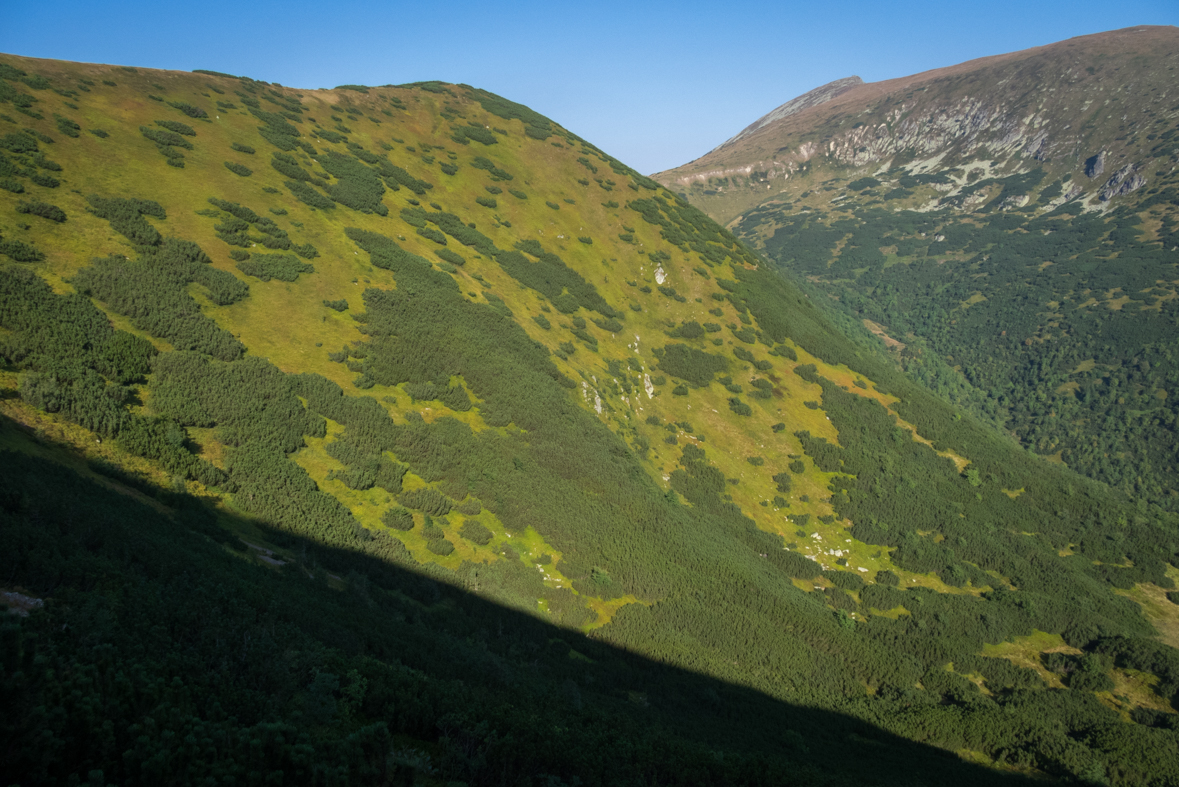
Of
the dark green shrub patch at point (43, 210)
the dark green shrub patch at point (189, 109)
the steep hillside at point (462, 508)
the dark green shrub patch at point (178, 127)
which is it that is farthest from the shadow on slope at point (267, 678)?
the dark green shrub patch at point (189, 109)

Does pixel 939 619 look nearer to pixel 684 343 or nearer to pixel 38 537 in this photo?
pixel 684 343

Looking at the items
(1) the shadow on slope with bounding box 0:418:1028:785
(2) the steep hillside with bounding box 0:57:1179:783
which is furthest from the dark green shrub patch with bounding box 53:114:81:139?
(1) the shadow on slope with bounding box 0:418:1028:785

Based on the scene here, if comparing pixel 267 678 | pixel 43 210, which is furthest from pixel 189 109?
pixel 267 678

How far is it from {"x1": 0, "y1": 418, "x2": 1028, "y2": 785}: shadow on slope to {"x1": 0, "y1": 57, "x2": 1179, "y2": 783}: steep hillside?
0.09 metres

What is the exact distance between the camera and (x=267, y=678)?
393 inches

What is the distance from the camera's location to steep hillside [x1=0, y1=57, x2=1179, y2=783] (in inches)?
438

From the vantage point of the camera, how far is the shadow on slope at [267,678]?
6.50 m

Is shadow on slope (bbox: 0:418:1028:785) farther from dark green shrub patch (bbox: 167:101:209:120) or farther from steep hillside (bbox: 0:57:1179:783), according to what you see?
dark green shrub patch (bbox: 167:101:209:120)

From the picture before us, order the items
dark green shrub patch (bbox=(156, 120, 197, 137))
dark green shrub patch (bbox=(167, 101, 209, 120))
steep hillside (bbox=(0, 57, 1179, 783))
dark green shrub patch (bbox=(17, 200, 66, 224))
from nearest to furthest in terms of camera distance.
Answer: steep hillside (bbox=(0, 57, 1179, 783)) < dark green shrub patch (bbox=(17, 200, 66, 224)) < dark green shrub patch (bbox=(156, 120, 197, 137)) < dark green shrub patch (bbox=(167, 101, 209, 120))

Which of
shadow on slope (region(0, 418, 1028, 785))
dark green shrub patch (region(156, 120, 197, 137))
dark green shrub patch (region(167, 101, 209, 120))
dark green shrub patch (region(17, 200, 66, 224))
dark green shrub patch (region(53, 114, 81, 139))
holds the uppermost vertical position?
dark green shrub patch (region(167, 101, 209, 120))

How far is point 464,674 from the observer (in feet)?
57.5

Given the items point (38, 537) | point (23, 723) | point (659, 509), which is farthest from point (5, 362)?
point (659, 509)

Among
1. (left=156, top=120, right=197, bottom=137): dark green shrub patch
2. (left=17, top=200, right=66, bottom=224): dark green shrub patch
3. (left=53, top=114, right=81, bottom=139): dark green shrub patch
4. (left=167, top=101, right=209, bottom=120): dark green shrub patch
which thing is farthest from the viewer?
(left=167, top=101, right=209, bottom=120): dark green shrub patch

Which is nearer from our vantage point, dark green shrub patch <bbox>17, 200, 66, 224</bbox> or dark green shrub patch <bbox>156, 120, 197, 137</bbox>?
dark green shrub patch <bbox>17, 200, 66, 224</bbox>
